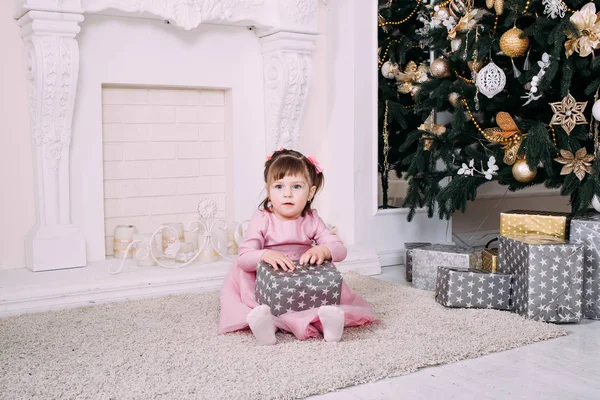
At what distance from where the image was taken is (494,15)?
306 cm

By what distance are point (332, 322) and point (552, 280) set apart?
830 millimetres

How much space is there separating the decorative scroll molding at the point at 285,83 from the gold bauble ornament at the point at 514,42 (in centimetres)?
93

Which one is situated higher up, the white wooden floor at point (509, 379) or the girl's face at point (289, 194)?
the girl's face at point (289, 194)

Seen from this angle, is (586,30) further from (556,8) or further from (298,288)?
(298,288)

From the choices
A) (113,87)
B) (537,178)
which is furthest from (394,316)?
(113,87)

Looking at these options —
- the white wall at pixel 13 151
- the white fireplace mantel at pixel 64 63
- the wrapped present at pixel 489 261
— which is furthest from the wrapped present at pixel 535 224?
the white wall at pixel 13 151

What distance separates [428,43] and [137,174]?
1.57 m

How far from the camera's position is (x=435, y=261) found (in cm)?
293

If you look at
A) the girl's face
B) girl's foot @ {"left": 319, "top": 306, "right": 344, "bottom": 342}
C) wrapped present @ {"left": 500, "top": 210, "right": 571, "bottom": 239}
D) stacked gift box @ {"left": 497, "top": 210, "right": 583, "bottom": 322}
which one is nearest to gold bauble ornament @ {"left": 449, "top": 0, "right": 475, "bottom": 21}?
wrapped present @ {"left": 500, "top": 210, "right": 571, "bottom": 239}

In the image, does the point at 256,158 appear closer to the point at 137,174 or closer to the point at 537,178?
the point at 137,174

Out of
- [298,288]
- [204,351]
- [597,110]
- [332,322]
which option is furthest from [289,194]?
[597,110]

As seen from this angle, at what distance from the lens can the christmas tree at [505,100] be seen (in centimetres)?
268

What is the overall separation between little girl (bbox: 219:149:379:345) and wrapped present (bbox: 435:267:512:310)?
1.17ft

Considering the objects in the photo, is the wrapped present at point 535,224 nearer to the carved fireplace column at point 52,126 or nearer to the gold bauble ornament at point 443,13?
the gold bauble ornament at point 443,13
